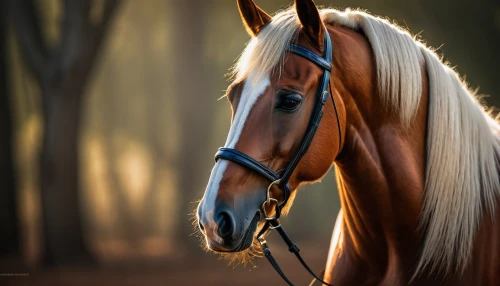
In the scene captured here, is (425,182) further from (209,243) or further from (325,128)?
(209,243)

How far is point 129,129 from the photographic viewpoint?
19328 millimetres

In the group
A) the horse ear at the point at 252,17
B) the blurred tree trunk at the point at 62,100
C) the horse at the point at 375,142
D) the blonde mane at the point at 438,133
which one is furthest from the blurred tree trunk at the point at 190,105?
the blonde mane at the point at 438,133

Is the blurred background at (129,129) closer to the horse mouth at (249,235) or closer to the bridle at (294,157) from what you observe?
the bridle at (294,157)

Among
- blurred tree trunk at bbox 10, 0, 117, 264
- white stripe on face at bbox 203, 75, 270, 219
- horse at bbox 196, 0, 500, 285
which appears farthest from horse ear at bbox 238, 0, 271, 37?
blurred tree trunk at bbox 10, 0, 117, 264

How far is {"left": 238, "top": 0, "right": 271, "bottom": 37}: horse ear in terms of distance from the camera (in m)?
2.66

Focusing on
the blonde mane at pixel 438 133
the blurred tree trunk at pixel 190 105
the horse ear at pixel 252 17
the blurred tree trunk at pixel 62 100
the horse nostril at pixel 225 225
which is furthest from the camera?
the blurred tree trunk at pixel 190 105

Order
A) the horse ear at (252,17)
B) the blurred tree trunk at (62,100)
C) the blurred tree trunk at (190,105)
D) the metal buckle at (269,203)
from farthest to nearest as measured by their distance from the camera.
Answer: the blurred tree trunk at (190,105) < the blurred tree trunk at (62,100) < the horse ear at (252,17) < the metal buckle at (269,203)

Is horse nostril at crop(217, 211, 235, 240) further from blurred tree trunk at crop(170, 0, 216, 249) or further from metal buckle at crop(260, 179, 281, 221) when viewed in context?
blurred tree trunk at crop(170, 0, 216, 249)

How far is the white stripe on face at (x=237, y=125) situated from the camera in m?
2.18

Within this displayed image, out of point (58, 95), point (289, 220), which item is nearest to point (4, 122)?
point (58, 95)

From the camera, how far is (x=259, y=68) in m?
2.34

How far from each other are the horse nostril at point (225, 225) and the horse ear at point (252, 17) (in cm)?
96

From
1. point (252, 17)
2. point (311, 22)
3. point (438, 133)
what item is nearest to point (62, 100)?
point (252, 17)

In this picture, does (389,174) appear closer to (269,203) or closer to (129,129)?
(269,203)
